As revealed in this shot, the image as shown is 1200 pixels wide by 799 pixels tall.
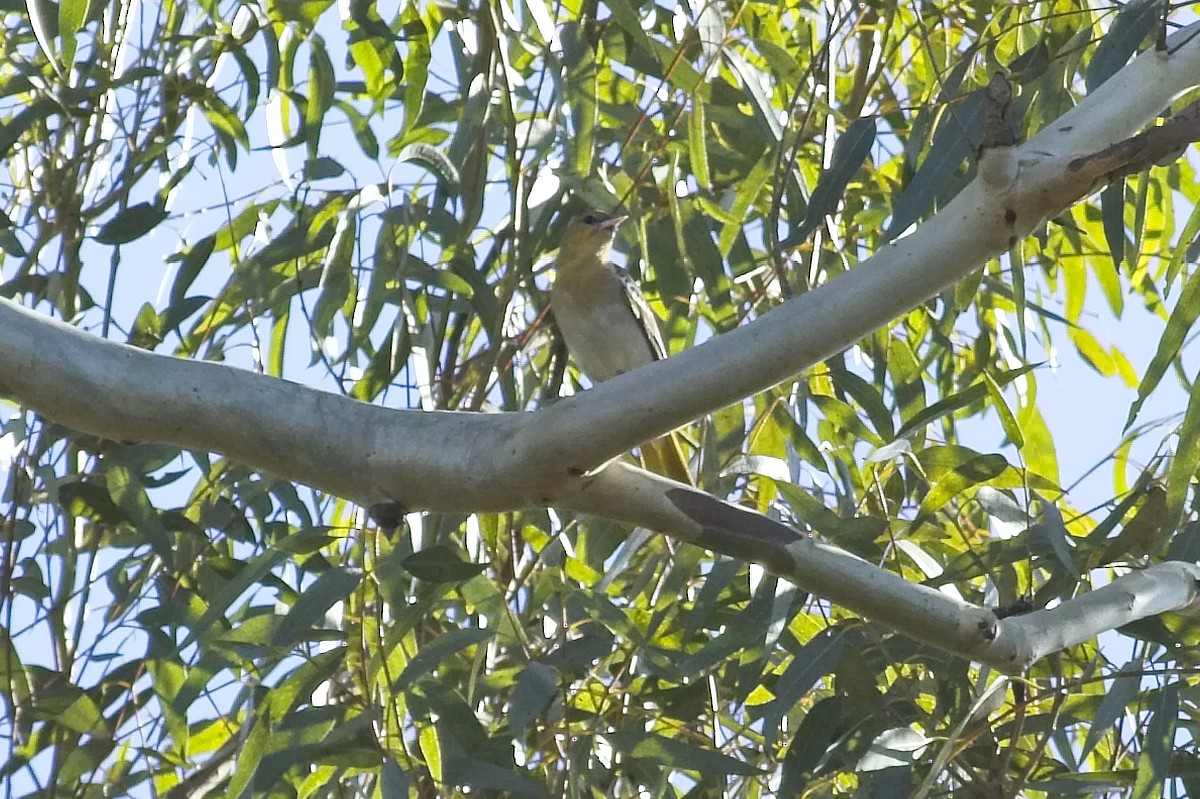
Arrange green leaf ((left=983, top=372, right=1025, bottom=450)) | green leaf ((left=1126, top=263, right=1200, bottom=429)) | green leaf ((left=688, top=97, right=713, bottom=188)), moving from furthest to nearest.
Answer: green leaf ((left=688, top=97, right=713, bottom=188)), green leaf ((left=983, top=372, right=1025, bottom=450)), green leaf ((left=1126, top=263, right=1200, bottom=429))

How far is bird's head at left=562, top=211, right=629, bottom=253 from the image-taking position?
2961 millimetres

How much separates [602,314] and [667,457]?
41 centimetres

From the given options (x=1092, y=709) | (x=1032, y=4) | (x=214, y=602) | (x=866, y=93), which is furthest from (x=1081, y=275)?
(x=214, y=602)

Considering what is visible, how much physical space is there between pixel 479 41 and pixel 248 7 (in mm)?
377

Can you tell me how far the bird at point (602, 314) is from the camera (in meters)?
2.92

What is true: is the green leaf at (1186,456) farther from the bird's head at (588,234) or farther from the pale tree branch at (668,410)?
the bird's head at (588,234)

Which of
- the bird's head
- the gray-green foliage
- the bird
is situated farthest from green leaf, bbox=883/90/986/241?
the bird's head

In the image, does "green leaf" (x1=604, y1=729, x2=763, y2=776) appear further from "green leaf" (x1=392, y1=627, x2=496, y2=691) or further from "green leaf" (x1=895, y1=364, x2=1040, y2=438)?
"green leaf" (x1=895, y1=364, x2=1040, y2=438)

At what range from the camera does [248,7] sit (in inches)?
97.9

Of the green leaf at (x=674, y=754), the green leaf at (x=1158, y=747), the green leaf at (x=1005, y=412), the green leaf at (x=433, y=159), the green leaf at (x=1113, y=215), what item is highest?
the green leaf at (x=433, y=159)

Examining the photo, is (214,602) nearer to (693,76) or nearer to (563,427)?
(563,427)

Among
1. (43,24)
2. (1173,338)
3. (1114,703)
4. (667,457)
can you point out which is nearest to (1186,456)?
(1173,338)

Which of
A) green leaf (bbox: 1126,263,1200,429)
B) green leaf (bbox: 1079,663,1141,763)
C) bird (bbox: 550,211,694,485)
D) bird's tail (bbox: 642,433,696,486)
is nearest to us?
green leaf (bbox: 1126,263,1200,429)

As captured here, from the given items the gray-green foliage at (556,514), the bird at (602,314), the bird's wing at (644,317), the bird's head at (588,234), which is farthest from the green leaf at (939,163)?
the bird's wing at (644,317)
